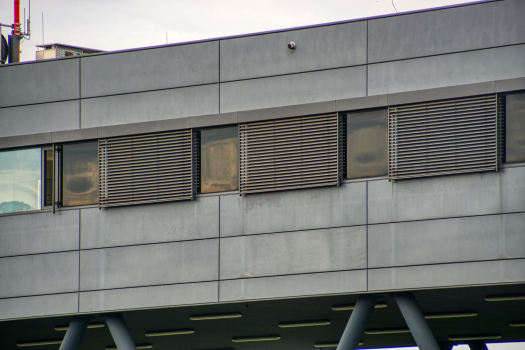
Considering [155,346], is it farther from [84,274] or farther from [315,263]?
[315,263]

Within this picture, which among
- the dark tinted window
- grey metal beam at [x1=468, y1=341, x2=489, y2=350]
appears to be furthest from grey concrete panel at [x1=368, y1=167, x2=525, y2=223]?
grey metal beam at [x1=468, y1=341, x2=489, y2=350]

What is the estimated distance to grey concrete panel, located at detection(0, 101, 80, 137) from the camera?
72.7 feet

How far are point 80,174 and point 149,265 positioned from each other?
3116 mm

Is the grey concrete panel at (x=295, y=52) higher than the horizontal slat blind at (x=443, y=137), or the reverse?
the grey concrete panel at (x=295, y=52)

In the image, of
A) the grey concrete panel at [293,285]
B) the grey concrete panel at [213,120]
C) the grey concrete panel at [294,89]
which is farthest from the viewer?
the grey concrete panel at [213,120]

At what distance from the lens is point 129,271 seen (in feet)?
68.8

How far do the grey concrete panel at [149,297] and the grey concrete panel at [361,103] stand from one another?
200 inches

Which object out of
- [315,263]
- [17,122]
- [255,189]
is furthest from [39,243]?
[315,263]

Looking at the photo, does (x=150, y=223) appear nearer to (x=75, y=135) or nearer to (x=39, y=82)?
(x=75, y=135)

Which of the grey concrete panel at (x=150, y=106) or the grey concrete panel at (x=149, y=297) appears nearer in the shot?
the grey concrete panel at (x=149, y=297)

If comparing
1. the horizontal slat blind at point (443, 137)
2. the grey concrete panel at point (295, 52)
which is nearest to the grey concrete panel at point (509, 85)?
the horizontal slat blind at point (443, 137)

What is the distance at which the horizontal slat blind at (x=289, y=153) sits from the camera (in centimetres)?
1964

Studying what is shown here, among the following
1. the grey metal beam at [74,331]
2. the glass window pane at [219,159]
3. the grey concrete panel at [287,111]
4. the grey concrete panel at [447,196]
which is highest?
the grey concrete panel at [287,111]

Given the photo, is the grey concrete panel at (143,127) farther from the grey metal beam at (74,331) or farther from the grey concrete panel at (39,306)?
the grey metal beam at (74,331)
